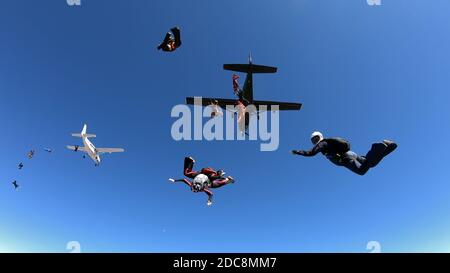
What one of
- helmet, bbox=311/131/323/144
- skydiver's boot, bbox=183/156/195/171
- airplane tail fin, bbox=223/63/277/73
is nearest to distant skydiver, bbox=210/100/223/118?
skydiver's boot, bbox=183/156/195/171

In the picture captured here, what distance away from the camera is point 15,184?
26062 mm

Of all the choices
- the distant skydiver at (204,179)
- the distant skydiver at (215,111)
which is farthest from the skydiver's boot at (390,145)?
the distant skydiver at (215,111)

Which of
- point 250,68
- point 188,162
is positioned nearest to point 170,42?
point 188,162

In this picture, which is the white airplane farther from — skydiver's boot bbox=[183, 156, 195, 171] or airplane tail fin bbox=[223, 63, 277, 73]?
skydiver's boot bbox=[183, 156, 195, 171]

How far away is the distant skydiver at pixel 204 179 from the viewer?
13.0 meters

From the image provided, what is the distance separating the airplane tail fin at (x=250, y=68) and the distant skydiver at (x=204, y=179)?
16417 millimetres

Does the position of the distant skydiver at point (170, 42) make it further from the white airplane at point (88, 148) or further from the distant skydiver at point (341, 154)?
the white airplane at point (88, 148)

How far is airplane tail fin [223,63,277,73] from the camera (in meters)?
28.1

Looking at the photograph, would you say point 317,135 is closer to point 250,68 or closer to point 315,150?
point 315,150

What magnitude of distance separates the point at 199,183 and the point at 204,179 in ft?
0.86

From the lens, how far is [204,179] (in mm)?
13000

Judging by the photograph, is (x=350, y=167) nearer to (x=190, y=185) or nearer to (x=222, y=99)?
(x=190, y=185)
